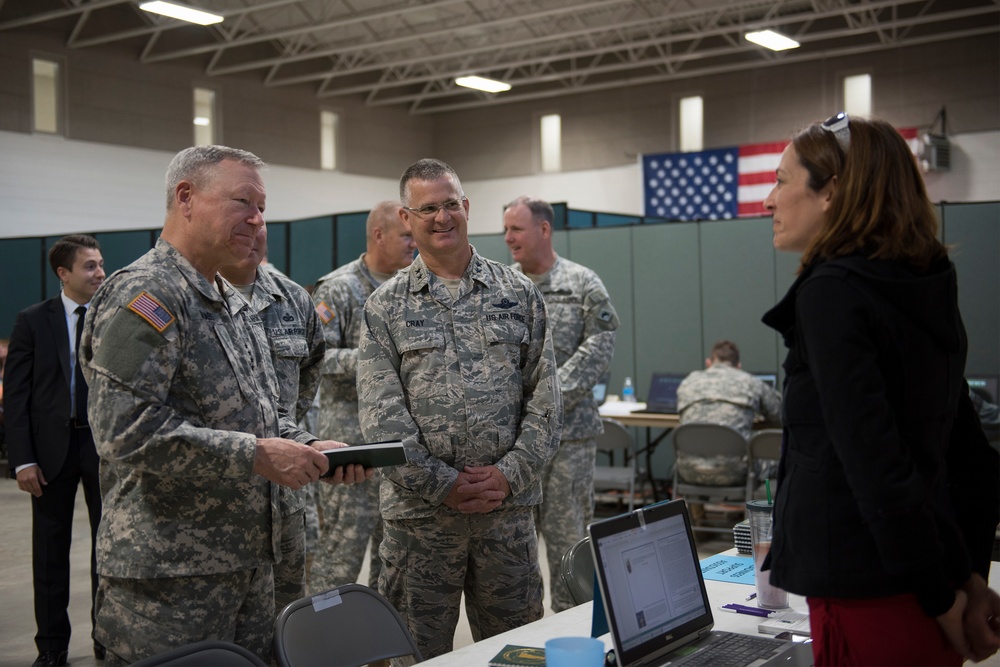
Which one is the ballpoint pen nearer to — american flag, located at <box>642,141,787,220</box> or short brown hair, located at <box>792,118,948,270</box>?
short brown hair, located at <box>792,118,948,270</box>

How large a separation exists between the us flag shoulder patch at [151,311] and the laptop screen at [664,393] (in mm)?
5791

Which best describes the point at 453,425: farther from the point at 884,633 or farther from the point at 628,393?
the point at 628,393

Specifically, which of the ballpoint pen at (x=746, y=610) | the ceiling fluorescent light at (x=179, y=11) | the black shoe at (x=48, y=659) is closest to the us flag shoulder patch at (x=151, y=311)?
the ballpoint pen at (x=746, y=610)

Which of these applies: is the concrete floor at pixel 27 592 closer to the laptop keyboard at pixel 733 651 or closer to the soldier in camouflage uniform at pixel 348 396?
the soldier in camouflage uniform at pixel 348 396

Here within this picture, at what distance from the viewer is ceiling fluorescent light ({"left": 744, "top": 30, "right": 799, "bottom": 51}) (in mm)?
13742

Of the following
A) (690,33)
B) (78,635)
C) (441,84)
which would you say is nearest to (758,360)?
(78,635)

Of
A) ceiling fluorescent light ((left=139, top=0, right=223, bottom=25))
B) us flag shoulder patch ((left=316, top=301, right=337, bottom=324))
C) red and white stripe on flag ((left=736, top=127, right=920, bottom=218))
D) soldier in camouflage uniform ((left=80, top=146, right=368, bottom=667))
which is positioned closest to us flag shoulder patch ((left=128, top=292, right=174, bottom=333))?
soldier in camouflage uniform ((left=80, top=146, right=368, bottom=667))

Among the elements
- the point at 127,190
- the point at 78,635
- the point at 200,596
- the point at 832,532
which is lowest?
the point at 78,635

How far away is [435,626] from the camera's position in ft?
8.79

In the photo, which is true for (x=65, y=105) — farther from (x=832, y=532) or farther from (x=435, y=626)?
(x=832, y=532)

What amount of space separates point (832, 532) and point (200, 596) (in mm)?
1376

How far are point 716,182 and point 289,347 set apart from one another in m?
14.4

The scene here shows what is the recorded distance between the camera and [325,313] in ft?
13.8

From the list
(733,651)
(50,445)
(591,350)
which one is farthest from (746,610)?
(50,445)
